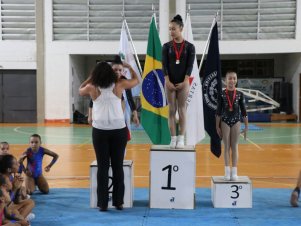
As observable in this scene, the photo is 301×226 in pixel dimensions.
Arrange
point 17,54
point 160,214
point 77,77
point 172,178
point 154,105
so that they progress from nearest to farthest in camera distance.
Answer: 1. point 160,214
2. point 172,178
3. point 154,105
4. point 17,54
5. point 77,77

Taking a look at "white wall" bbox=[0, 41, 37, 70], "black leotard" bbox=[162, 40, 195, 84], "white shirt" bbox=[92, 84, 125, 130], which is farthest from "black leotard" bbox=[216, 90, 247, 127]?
"white wall" bbox=[0, 41, 37, 70]

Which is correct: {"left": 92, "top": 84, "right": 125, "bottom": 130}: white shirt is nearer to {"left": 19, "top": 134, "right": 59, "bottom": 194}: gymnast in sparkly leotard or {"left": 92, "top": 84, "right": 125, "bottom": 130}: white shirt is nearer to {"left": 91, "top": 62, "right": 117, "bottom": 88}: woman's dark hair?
{"left": 91, "top": 62, "right": 117, "bottom": 88}: woman's dark hair

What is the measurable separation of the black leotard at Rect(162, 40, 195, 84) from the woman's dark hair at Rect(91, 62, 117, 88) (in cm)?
81

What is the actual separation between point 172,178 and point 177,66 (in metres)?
1.47

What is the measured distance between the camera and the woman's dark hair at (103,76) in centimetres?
→ 540

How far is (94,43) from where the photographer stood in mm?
18969

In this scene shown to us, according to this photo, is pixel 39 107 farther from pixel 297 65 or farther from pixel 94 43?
pixel 297 65

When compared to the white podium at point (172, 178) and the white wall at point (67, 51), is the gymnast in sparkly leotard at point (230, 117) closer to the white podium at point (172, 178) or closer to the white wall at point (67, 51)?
the white podium at point (172, 178)

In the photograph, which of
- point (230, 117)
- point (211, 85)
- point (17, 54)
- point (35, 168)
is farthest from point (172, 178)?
point (17, 54)

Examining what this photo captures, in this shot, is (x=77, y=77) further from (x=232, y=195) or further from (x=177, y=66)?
(x=232, y=195)

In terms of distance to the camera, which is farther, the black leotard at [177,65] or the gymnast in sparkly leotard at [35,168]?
the gymnast in sparkly leotard at [35,168]

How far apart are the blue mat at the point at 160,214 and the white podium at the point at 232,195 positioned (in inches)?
5.2

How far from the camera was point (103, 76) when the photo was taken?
5.41 meters

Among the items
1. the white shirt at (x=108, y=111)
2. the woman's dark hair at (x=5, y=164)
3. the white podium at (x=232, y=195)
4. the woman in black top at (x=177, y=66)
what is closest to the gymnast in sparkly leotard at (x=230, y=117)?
the white podium at (x=232, y=195)
